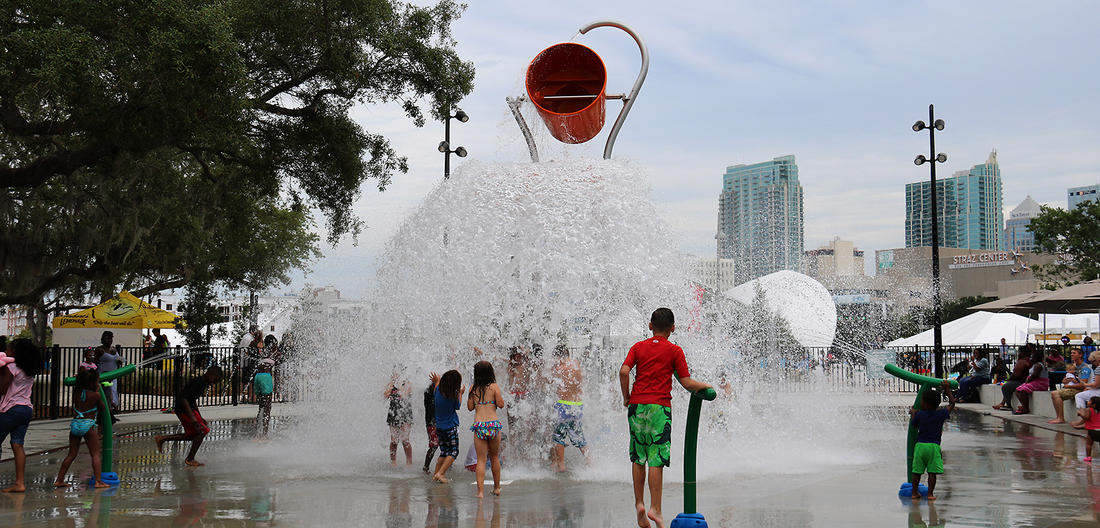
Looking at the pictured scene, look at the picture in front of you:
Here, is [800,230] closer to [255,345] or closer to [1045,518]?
[255,345]

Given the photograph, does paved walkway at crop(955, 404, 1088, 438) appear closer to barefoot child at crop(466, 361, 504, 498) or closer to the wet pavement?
the wet pavement

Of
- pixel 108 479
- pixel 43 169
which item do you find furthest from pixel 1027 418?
pixel 43 169

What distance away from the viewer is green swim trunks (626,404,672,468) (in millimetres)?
6332

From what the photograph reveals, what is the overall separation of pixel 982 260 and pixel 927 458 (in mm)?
120449

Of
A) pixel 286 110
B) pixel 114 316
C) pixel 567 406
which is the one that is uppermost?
pixel 286 110

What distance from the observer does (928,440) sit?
7.91 metres

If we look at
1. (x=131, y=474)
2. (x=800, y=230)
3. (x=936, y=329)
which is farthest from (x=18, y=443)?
(x=800, y=230)

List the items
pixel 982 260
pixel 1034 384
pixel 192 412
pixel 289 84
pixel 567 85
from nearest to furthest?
pixel 192 412 < pixel 567 85 < pixel 289 84 < pixel 1034 384 < pixel 982 260

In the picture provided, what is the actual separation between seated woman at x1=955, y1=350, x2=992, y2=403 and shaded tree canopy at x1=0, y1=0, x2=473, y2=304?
44.7ft

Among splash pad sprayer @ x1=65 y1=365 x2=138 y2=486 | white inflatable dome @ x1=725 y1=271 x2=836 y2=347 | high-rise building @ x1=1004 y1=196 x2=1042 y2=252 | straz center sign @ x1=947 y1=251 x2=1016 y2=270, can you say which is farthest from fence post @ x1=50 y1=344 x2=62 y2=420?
high-rise building @ x1=1004 y1=196 x2=1042 y2=252

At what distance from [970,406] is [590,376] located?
1451cm

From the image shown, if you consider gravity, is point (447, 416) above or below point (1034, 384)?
above

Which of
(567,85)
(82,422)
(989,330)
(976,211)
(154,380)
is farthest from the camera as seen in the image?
(976,211)

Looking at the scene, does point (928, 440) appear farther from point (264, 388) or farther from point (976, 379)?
point (976, 379)
